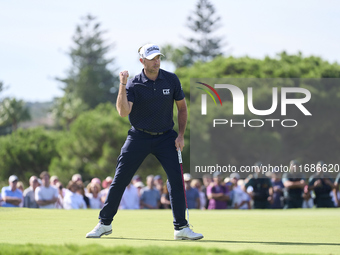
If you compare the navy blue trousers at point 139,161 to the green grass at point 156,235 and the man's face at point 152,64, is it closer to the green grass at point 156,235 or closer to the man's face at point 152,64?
the green grass at point 156,235

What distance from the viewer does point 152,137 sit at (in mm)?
6711

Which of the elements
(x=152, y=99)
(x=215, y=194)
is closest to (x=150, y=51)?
(x=152, y=99)

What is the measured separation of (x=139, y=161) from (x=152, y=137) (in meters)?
0.30

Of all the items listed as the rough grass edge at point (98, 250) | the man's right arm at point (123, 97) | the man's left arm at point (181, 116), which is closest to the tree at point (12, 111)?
the man's left arm at point (181, 116)

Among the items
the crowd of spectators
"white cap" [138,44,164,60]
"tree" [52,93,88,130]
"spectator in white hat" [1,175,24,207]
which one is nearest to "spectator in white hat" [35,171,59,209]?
the crowd of spectators

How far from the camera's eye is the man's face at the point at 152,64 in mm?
6500

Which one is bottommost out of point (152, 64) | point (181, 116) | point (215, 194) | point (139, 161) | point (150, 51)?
point (215, 194)

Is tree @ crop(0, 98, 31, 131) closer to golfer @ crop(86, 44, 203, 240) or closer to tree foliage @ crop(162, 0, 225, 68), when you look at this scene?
tree foliage @ crop(162, 0, 225, 68)

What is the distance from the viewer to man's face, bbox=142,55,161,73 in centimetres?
650

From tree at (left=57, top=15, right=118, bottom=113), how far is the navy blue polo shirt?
6750 centimetres

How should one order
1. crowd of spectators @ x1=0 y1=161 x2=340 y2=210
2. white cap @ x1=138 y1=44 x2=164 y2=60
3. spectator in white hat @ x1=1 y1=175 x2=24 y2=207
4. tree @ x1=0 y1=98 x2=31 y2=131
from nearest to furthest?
white cap @ x1=138 y1=44 x2=164 y2=60 → spectator in white hat @ x1=1 y1=175 x2=24 y2=207 → crowd of spectators @ x1=0 y1=161 x2=340 y2=210 → tree @ x1=0 y1=98 x2=31 y2=131

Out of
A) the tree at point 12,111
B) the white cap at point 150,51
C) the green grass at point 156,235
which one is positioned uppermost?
the tree at point 12,111

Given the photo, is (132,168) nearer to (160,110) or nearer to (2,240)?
(160,110)

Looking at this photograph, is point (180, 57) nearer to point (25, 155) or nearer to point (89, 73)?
point (89, 73)
